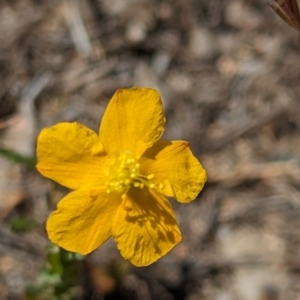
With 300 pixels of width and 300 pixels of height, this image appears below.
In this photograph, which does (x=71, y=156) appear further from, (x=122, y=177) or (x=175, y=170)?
(x=175, y=170)

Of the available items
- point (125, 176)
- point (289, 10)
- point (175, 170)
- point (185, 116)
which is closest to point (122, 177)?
point (125, 176)

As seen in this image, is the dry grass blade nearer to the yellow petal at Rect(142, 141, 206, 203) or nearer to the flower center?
the yellow petal at Rect(142, 141, 206, 203)

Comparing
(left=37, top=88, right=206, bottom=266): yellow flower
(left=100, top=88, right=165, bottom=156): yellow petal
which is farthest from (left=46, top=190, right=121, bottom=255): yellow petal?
(left=100, top=88, right=165, bottom=156): yellow petal

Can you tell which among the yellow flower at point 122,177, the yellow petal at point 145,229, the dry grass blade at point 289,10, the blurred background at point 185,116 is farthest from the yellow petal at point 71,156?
the blurred background at point 185,116

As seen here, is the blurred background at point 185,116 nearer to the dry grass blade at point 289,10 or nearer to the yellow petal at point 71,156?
the yellow petal at point 71,156

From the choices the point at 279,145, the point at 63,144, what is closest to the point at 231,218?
the point at 279,145
